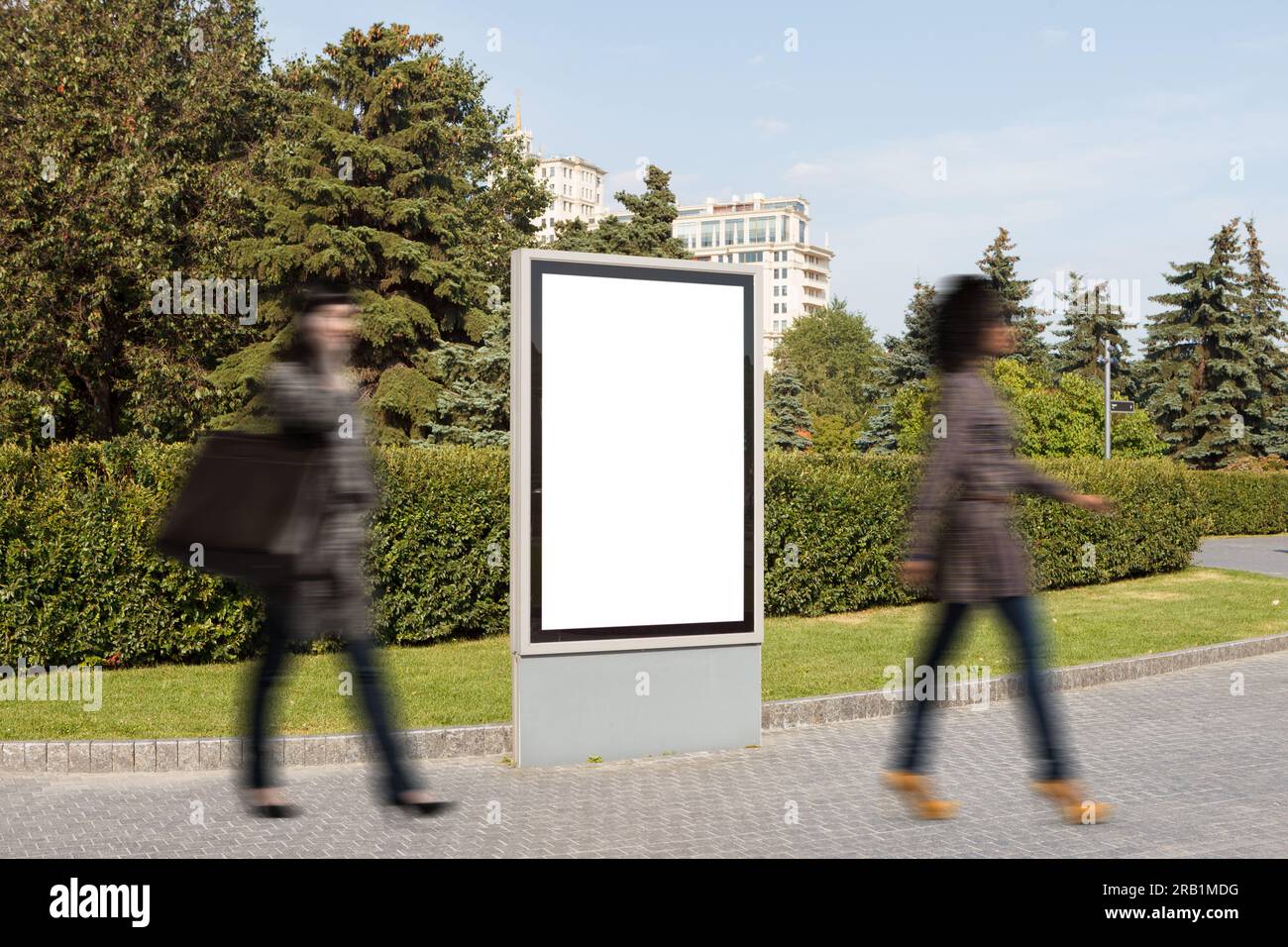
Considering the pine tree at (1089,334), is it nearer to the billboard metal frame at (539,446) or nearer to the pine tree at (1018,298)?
the pine tree at (1018,298)

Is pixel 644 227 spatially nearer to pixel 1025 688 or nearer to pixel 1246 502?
pixel 1246 502

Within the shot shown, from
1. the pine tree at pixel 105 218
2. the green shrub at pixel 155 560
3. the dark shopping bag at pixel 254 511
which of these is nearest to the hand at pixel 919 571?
the dark shopping bag at pixel 254 511

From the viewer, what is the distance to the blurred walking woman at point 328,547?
5.44 m

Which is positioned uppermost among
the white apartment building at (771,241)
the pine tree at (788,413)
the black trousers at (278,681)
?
the white apartment building at (771,241)

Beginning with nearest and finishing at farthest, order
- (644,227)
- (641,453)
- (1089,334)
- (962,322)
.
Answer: (962,322)
(641,453)
(644,227)
(1089,334)

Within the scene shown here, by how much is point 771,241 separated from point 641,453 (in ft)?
624

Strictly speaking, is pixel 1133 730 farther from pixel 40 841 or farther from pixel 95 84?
pixel 95 84

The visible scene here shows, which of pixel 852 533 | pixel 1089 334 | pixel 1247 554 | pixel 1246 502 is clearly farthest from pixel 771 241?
pixel 852 533

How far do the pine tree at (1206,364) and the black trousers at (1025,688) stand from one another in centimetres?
4850

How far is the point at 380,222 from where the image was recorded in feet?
111

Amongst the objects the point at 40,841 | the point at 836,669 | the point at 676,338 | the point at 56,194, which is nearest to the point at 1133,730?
Result: the point at 836,669

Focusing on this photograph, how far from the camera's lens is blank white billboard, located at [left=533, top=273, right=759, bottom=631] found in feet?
24.1

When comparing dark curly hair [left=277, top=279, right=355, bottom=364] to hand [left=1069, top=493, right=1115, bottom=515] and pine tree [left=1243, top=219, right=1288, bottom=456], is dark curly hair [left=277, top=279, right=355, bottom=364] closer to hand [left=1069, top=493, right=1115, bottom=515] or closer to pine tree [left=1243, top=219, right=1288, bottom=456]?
hand [left=1069, top=493, right=1115, bottom=515]
